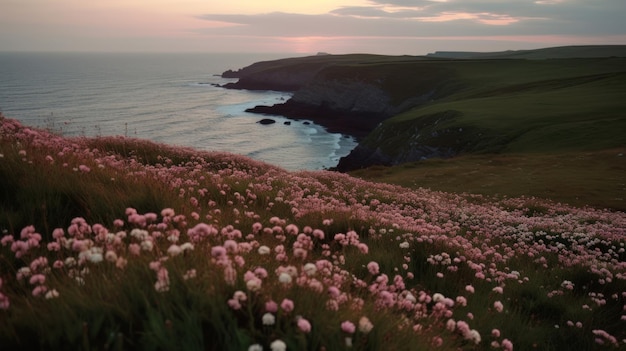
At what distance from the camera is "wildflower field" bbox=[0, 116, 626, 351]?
305 cm

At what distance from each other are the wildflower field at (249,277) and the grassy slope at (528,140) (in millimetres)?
24158

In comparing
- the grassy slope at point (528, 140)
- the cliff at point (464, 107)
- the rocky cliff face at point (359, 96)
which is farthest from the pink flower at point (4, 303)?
the rocky cliff face at point (359, 96)

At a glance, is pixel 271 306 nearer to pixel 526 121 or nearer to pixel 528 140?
pixel 528 140

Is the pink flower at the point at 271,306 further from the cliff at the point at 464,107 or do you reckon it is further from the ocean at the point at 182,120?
the cliff at the point at 464,107

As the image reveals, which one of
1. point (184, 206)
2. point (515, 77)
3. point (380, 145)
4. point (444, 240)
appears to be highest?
point (515, 77)

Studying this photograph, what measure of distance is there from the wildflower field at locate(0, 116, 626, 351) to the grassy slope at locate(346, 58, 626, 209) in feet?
79.3

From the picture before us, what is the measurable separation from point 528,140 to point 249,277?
60459 millimetres

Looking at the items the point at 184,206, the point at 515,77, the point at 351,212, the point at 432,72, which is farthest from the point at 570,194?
the point at 432,72

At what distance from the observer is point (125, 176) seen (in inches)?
319

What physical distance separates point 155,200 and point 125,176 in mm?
1598

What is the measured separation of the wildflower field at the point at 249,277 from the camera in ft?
10.00

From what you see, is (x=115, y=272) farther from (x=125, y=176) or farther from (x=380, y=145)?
(x=380, y=145)

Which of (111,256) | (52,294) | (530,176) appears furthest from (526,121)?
(52,294)

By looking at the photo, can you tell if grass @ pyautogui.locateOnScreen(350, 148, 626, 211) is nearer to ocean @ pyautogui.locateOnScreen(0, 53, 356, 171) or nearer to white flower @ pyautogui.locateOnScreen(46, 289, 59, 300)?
ocean @ pyautogui.locateOnScreen(0, 53, 356, 171)
